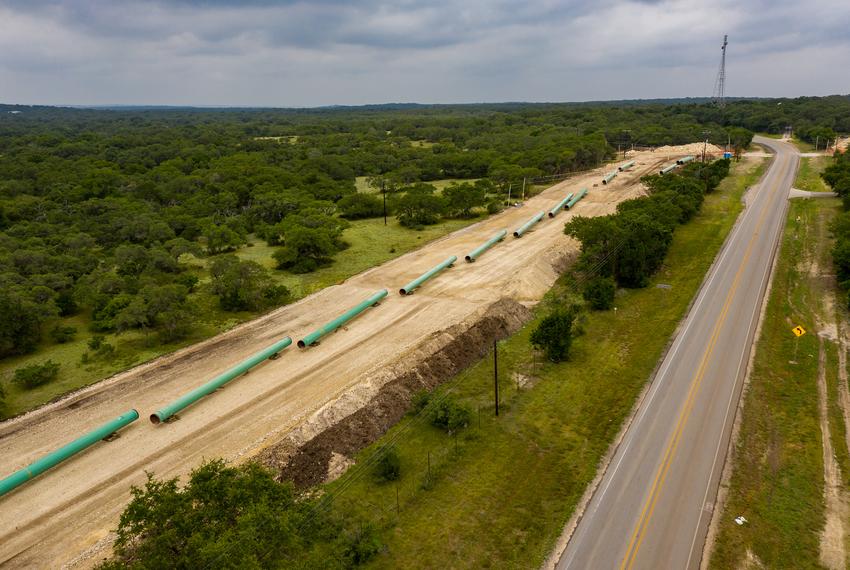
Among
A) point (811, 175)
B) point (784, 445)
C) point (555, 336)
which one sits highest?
point (811, 175)

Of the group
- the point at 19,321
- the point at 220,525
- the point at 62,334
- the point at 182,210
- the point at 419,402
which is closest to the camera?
the point at 220,525

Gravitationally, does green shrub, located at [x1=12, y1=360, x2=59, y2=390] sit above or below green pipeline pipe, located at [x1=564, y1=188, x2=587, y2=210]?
below

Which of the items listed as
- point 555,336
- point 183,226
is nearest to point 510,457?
point 555,336

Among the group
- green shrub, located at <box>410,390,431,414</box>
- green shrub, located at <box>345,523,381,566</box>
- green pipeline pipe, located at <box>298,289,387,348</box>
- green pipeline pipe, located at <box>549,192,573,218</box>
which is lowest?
green shrub, located at <box>345,523,381,566</box>

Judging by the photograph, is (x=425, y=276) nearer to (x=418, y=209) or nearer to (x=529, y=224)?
(x=529, y=224)

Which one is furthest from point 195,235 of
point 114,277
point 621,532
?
point 621,532

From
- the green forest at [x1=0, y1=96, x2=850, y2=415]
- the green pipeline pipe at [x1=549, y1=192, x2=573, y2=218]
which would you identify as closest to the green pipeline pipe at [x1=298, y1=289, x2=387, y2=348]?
the green forest at [x1=0, y1=96, x2=850, y2=415]

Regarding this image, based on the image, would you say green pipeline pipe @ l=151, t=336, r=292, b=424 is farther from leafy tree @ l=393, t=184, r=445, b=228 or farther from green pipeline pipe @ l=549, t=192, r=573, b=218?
green pipeline pipe @ l=549, t=192, r=573, b=218
